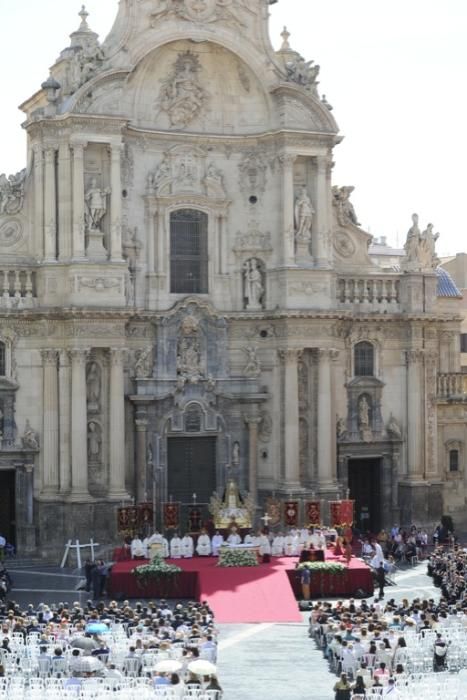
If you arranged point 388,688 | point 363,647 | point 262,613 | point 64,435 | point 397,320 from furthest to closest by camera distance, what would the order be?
point 397,320 → point 64,435 → point 262,613 → point 363,647 → point 388,688

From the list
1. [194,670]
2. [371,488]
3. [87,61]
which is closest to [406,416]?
[371,488]

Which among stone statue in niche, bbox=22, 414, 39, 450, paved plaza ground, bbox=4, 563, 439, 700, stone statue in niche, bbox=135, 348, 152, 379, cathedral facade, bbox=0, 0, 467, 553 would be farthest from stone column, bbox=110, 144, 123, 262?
paved plaza ground, bbox=4, 563, 439, 700

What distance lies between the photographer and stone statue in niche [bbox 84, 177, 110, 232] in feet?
187

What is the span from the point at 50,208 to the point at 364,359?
15.2m

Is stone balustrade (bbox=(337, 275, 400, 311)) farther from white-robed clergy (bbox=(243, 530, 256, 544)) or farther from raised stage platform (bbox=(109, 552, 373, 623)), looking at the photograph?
raised stage platform (bbox=(109, 552, 373, 623))

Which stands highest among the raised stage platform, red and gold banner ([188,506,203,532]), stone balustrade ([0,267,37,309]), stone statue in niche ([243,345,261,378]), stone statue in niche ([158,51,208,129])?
stone statue in niche ([158,51,208,129])

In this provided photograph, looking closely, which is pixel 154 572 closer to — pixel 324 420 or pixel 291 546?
pixel 291 546

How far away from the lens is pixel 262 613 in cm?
4700

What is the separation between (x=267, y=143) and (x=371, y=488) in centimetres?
1556

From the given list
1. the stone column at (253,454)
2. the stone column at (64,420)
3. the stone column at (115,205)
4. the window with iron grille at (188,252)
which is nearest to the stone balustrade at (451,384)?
the stone column at (253,454)

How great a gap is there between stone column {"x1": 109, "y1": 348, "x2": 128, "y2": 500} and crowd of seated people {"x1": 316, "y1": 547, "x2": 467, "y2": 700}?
1491cm

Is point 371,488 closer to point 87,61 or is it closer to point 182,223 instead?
point 182,223

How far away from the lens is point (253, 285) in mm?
60406

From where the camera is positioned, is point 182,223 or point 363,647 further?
point 182,223
